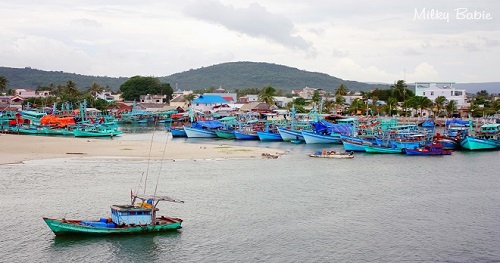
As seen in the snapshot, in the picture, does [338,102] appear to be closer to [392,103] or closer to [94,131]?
[392,103]

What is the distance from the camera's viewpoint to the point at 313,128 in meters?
76.8

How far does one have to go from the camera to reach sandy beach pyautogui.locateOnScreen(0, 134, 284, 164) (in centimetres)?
5591

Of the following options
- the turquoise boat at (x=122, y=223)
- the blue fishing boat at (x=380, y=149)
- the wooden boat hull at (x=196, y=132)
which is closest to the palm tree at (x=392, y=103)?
the wooden boat hull at (x=196, y=132)

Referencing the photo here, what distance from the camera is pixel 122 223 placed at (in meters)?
28.6

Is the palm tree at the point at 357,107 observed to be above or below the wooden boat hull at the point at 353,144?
above

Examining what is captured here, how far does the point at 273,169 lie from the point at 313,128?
93.0 ft

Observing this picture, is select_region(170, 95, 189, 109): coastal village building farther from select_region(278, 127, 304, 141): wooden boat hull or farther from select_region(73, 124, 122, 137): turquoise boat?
select_region(278, 127, 304, 141): wooden boat hull

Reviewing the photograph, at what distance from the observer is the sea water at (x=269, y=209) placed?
1057 inches

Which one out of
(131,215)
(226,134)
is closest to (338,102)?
(226,134)

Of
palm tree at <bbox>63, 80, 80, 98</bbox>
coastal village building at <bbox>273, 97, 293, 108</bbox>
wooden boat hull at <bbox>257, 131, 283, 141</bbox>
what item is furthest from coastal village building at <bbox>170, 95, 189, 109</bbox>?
A: wooden boat hull at <bbox>257, 131, 283, 141</bbox>

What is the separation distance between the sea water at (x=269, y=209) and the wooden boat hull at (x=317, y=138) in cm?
1789

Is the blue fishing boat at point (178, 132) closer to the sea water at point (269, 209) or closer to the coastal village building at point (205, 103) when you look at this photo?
the sea water at point (269, 209)

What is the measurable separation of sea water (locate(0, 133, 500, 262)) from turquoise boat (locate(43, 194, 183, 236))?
389 mm

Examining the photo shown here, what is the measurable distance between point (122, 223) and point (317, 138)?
46172 millimetres
